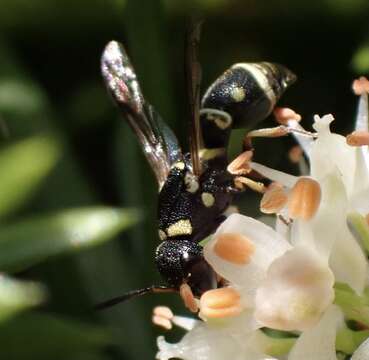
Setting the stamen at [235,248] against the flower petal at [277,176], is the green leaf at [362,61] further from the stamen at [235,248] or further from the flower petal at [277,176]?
the stamen at [235,248]

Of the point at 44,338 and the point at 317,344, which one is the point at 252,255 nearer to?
the point at 317,344

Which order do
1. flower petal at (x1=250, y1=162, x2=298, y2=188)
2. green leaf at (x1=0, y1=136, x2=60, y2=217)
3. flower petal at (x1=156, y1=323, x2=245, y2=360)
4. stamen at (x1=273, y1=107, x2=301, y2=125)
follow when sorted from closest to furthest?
1. flower petal at (x1=156, y1=323, x2=245, y2=360)
2. flower petal at (x1=250, y1=162, x2=298, y2=188)
3. stamen at (x1=273, y1=107, x2=301, y2=125)
4. green leaf at (x1=0, y1=136, x2=60, y2=217)

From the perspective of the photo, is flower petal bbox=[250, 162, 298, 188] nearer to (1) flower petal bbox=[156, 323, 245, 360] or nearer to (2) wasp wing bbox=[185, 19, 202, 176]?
(2) wasp wing bbox=[185, 19, 202, 176]

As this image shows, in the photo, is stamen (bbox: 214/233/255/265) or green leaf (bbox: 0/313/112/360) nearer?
stamen (bbox: 214/233/255/265)

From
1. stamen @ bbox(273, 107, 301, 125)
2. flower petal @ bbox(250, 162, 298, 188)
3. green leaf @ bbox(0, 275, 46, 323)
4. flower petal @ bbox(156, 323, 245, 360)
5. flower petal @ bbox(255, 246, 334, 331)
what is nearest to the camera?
flower petal @ bbox(255, 246, 334, 331)

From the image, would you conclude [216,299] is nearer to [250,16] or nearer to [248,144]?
[248,144]

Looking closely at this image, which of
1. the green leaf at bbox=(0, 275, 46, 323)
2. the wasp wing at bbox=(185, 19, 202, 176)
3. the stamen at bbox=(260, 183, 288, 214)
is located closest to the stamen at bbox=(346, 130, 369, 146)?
the stamen at bbox=(260, 183, 288, 214)

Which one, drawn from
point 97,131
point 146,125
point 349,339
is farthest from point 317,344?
point 97,131

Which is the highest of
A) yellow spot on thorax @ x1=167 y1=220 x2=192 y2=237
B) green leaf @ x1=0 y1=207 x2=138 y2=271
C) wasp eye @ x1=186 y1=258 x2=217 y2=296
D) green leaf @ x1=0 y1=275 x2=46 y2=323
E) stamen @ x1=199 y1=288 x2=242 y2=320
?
yellow spot on thorax @ x1=167 y1=220 x2=192 y2=237
